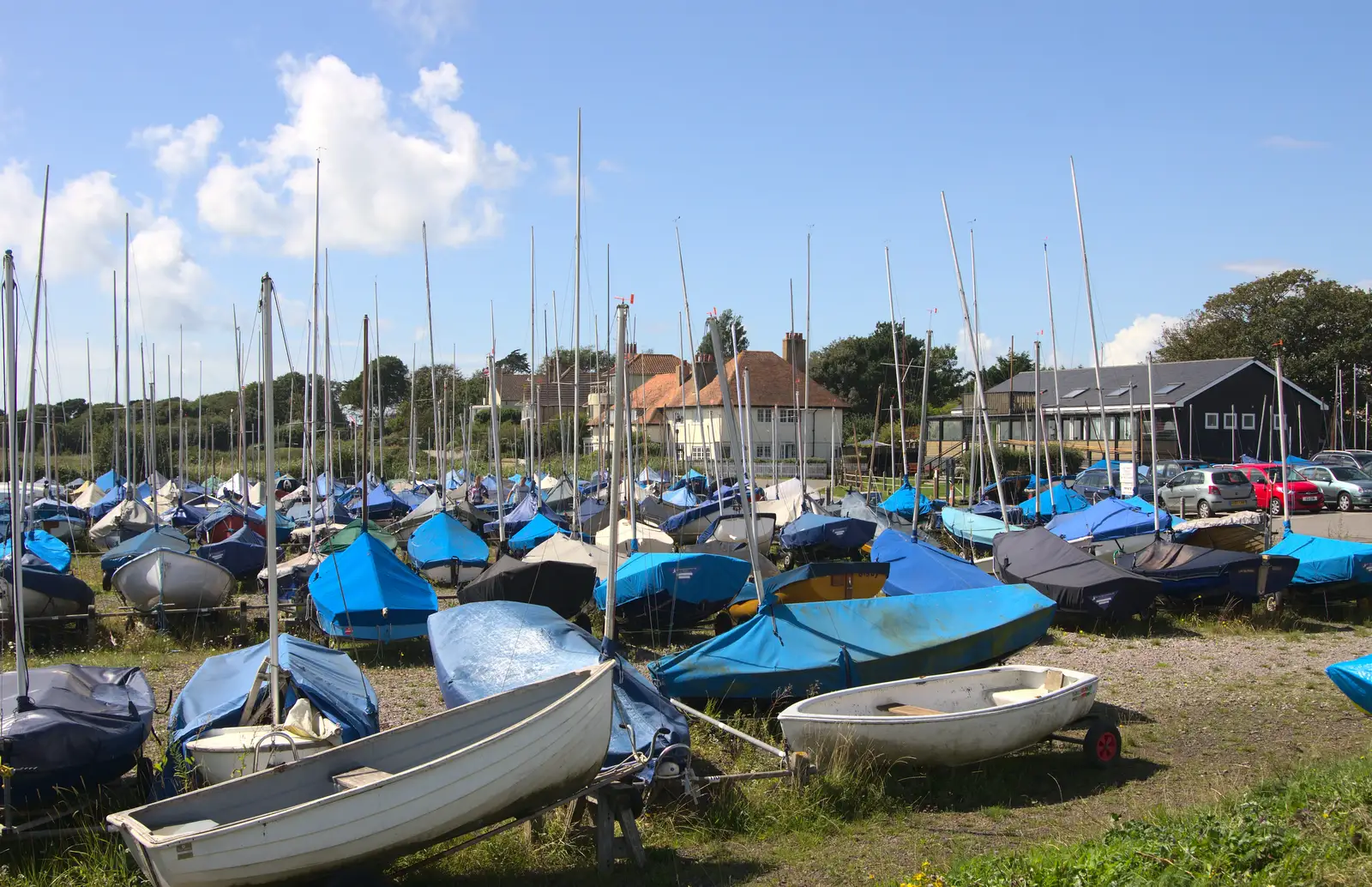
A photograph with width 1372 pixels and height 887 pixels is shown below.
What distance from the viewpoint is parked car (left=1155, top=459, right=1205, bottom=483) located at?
43.5m

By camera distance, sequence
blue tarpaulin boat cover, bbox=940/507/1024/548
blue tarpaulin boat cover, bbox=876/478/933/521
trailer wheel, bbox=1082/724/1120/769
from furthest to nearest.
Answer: blue tarpaulin boat cover, bbox=876/478/933/521
blue tarpaulin boat cover, bbox=940/507/1024/548
trailer wheel, bbox=1082/724/1120/769

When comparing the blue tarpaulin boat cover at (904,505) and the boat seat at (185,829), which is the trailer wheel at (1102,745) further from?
the blue tarpaulin boat cover at (904,505)

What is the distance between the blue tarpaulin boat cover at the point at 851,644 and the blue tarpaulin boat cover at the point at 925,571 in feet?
10.5

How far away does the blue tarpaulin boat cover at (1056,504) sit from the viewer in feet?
105

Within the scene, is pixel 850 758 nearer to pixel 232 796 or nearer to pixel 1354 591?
pixel 232 796

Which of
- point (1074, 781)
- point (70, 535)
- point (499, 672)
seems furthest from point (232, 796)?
point (70, 535)

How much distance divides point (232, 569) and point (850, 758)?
59.9 feet

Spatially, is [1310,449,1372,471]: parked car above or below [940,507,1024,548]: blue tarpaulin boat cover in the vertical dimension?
above

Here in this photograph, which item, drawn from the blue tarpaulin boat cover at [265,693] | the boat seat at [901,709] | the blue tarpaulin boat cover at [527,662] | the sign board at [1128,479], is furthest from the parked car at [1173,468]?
the blue tarpaulin boat cover at [265,693]

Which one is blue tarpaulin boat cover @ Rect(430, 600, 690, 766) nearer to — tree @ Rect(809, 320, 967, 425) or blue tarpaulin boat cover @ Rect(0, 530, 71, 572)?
blue tarpaulin boat cover @ Rect(0, 530, 71, 572)

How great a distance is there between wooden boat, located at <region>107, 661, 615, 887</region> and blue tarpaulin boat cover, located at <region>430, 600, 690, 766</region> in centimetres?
98

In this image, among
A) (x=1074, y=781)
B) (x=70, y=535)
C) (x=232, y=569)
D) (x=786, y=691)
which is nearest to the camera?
(x=1074, y=781)

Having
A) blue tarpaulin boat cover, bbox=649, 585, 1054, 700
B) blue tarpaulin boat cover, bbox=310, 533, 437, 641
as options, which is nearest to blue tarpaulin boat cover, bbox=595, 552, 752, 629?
blue tarpaulin boat cover, bbox=310, 533, 437, 641

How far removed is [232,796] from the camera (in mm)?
8516
